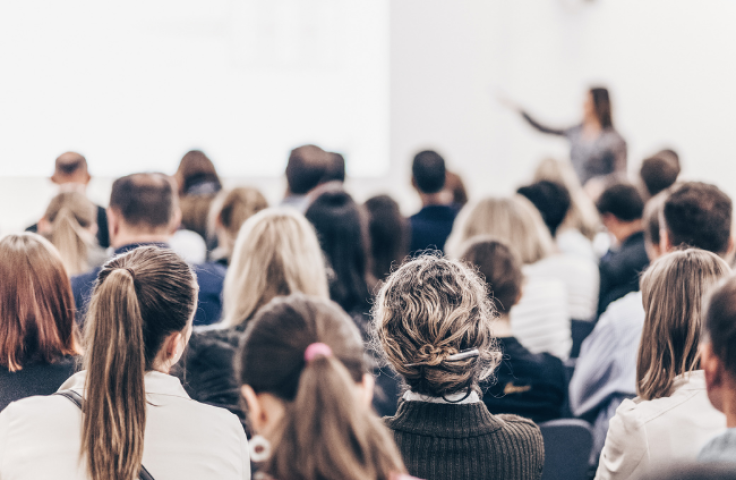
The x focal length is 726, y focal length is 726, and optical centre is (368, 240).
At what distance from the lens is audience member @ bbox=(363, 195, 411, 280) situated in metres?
3.30

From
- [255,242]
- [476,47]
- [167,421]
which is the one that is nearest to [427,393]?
[167,421]

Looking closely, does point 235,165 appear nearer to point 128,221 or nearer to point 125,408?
point 128,221

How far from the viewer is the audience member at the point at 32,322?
1.76 m

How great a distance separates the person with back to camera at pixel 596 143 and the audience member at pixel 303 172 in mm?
2751

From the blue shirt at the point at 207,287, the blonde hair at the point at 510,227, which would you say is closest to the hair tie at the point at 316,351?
the blue shirt at the point at 207,287

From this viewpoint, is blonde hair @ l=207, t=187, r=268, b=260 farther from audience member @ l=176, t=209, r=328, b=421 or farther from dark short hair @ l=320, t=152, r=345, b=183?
audience member @ l=176, t=209, r=328, b=421

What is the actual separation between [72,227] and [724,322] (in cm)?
251

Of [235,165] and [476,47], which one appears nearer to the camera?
[235,165]

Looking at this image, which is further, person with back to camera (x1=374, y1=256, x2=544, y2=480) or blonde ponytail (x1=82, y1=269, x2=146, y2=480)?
person with back to camera (x1=374, y1=256, x2=544, y2=480)

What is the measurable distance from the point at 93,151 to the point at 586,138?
386 centimetres

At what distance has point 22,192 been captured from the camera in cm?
557

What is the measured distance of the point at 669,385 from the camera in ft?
5.20

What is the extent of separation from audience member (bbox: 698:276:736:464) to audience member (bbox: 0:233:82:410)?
1447 mm

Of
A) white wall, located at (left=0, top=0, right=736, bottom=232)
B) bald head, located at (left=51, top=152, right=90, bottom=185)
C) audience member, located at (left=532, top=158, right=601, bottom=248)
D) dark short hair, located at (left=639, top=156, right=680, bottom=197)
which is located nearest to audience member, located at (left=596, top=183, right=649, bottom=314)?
audience member, located at (left=532, top=158, right=601, bottom=248)
